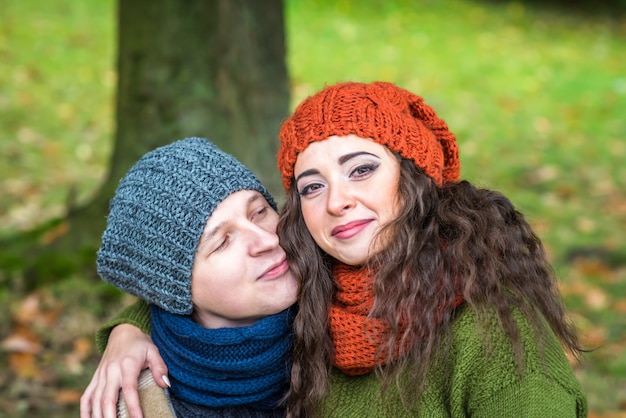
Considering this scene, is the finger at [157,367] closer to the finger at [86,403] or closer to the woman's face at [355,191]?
the finger at [86,403]

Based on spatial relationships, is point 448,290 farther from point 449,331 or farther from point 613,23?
point 613,23

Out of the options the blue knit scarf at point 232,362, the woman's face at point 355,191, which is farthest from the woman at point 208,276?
the woman's face at point 355,191

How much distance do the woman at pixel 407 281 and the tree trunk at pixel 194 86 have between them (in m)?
2.46

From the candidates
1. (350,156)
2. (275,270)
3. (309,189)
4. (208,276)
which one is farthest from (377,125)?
(208,276)

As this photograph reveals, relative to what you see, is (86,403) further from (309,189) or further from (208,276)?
(309,189)

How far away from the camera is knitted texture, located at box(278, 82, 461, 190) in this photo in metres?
2.45

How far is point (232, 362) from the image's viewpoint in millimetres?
2588

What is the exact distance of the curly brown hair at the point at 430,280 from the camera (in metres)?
2.34

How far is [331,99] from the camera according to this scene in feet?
8.32

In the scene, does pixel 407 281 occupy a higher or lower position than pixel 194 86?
lower

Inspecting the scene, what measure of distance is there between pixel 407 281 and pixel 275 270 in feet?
1.70

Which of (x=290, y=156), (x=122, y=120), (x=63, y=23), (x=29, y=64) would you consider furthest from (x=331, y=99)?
(x=63, y=23)

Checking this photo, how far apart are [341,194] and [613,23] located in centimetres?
1459

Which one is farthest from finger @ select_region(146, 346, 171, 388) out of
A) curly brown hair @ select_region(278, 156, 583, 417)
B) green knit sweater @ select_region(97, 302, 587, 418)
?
green knit sweater @ select_region(97, 302, 587, 418)
